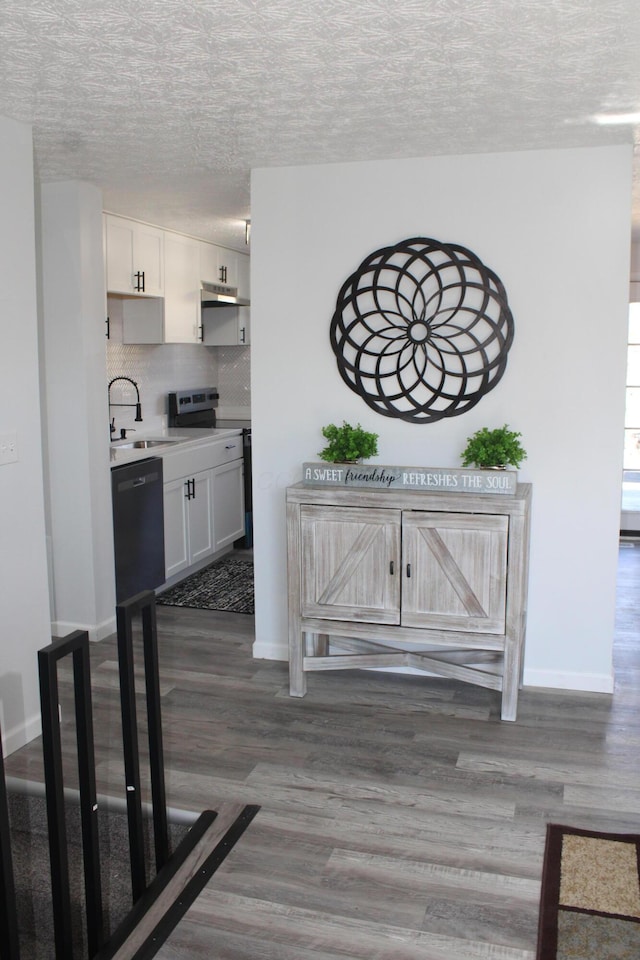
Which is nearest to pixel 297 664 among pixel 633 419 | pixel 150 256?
pixel 150 256

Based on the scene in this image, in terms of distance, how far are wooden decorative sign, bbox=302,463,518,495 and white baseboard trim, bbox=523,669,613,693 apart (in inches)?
39.0

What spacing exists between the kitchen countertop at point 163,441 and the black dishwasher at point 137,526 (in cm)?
6

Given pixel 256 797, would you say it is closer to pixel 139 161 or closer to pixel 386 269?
pixel 386 269

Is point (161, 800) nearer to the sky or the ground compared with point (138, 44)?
nearer to the ground

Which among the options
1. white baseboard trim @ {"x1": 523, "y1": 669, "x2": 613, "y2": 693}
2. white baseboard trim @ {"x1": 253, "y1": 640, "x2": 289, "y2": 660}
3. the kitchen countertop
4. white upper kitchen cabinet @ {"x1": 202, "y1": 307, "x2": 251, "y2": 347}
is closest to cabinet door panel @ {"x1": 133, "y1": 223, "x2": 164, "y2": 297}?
the kitchen countertop

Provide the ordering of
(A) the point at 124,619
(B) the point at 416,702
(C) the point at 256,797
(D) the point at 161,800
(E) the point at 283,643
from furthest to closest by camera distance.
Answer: (E) the point at 283,643 → (B) the point at 416,702 → (C) the point at 256,797 → (D) the point at 161,800 → (A) the point at 124,619

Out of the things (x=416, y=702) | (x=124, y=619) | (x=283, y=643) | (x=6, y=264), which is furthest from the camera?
(x=283, y=643)

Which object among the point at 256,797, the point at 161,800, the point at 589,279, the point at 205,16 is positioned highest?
the point at 205,16

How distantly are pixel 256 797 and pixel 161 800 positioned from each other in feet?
2.07

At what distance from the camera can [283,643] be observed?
4.32 m

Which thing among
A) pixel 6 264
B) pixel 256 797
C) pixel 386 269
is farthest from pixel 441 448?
pixel 6 264

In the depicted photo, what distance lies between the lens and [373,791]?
9.99ft

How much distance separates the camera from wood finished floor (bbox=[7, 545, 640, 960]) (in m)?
2.33

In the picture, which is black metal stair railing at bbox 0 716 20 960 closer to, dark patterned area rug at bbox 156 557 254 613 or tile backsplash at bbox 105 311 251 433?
dark patterned area rug at bbox 156 557 254 613
